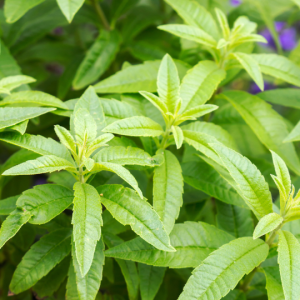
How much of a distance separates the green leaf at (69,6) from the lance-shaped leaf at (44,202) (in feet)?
1.54

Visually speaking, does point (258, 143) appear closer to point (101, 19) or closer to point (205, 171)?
point (205, 171)

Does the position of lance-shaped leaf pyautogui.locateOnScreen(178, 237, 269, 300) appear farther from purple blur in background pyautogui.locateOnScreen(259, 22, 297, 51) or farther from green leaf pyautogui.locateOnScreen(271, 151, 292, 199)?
purple blur in background pyautogui.locateOnScreen(259, 22, 297, 51)

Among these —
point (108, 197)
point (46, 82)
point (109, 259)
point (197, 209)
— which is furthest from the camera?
point (46, 82)

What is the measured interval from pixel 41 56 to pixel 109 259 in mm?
1070

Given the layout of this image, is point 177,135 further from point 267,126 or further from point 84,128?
point 267,126

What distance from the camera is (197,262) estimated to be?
0.74 metres

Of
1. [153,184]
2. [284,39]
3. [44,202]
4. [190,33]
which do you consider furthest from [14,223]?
[284,39]

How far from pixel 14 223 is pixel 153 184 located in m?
0.31

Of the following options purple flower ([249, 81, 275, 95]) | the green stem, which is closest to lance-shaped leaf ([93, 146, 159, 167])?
the green stem

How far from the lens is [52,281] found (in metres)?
Answer: 0.93

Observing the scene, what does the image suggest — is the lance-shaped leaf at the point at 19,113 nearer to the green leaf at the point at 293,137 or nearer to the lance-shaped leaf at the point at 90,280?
the lance-shaped leaf at the point at 90,280

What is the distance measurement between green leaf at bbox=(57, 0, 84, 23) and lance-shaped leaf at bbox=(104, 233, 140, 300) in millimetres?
609

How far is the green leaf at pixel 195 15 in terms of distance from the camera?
41.6 inches

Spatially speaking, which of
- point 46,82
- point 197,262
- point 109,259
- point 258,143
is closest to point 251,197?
point 197,262
